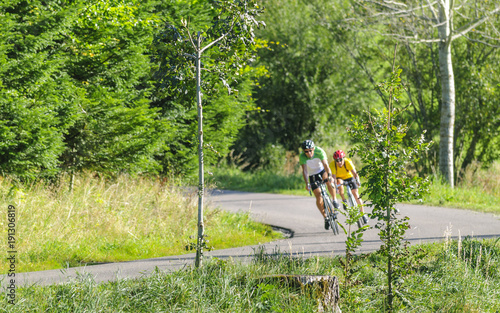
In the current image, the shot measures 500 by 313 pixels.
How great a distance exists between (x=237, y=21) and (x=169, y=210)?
490 cm

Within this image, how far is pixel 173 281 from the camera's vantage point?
582cm

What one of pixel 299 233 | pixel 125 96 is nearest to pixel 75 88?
pixel 125 96

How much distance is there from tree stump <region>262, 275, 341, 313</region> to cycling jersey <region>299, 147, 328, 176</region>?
16.1ft

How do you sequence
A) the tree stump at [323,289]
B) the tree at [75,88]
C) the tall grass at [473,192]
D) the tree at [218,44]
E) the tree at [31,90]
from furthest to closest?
the tall grass at [473,192], the tree at [75,88], the tree at [31,90], the tree at [218,44], the tree stump at [323,289]

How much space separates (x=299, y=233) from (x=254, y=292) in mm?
4994

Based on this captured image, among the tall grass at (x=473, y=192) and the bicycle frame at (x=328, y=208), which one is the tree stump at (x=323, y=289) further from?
the tall grass at (x=473, y=192)

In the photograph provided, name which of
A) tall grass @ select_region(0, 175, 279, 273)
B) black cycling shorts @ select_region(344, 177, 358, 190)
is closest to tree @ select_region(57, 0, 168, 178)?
tall grass @ select_region(0, 175, 279, 273)

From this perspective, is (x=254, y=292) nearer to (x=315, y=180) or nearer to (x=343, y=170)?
(x=315, y=180)

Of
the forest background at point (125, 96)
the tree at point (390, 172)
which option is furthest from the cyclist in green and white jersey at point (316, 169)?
the tree at point (390, 172)

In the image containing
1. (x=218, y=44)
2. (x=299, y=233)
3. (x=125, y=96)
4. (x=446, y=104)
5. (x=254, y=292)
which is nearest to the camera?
(x=254, y=292)

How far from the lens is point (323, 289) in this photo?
561 centimetres

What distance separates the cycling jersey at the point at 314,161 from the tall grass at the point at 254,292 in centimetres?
373

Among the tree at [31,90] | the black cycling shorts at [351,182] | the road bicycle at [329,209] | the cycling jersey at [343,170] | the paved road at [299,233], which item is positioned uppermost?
the tree at [31,90]

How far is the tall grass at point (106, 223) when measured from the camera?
8.28m
